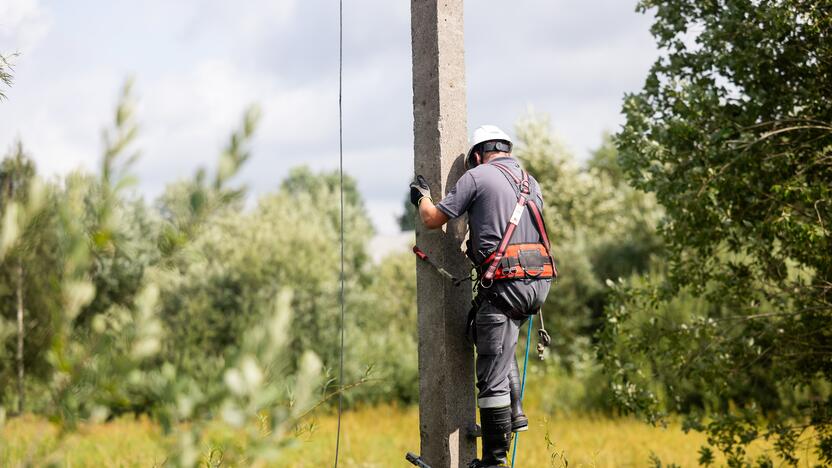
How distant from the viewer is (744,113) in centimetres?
655

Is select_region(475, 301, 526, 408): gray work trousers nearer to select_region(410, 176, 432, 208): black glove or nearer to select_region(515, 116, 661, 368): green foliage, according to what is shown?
select_region(410, 176, 432, 208): black glove

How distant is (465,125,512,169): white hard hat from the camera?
502 centimetres

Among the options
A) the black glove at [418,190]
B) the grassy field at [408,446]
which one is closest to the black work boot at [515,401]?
the black glove at [418,190]

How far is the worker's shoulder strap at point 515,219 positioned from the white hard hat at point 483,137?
0.17 m

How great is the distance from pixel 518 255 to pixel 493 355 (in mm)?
623

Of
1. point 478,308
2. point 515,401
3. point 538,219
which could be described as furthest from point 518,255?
point 515,401

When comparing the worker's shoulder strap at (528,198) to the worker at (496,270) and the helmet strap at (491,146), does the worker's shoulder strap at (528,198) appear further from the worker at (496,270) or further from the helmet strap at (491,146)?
the helmet strap at (491,146)

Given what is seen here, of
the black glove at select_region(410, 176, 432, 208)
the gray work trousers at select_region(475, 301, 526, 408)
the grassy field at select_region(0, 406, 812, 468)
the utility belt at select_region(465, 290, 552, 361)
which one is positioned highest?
the black glove at select_region(410, 176, 432, 208)

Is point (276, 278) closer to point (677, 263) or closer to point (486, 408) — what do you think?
point (677, 263)

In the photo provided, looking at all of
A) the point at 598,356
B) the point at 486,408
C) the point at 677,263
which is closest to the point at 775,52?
the point at 677,263

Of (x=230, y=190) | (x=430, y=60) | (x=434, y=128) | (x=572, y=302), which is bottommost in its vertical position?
(x=572, y=302)

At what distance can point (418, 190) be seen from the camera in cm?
481

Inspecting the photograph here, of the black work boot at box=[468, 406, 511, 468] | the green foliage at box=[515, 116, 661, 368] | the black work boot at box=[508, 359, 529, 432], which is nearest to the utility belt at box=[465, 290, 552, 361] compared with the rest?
the black work boot at box=[508, 359, 529, 432]

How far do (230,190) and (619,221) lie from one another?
77.6ft
